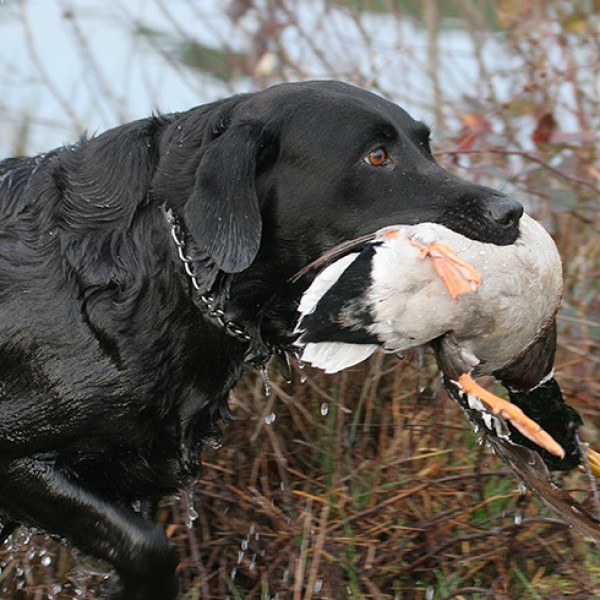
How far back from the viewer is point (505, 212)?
9.69 ft

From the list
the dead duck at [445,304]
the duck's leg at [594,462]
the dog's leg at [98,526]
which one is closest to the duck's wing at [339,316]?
the dead duck at [445,304]

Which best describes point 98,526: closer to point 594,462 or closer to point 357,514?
point 357,514

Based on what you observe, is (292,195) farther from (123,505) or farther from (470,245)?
(123,505)

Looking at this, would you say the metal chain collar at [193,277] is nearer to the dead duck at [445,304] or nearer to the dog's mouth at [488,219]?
the dead duck at [445,304]

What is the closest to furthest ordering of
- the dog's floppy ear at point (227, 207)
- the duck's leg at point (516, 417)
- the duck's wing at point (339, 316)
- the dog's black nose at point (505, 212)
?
the duck's leg at point (516, 417), the duck's wing at point (339, 316), the dog's black nose at point (505, 212), the dog's floppy ear at point (227, 207)

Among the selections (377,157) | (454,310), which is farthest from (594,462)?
(377,157)

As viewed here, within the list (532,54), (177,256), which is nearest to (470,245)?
(177,256)

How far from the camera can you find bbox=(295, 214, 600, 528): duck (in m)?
2.80

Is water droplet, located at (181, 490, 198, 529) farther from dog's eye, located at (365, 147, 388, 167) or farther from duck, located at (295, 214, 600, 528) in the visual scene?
dog's eye, located at (365, 147, 388, 167)

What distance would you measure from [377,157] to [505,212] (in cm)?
45

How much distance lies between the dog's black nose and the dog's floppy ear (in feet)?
2.06

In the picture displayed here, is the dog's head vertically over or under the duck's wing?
over

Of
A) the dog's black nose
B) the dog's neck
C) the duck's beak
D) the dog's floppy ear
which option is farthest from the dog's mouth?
the dog's neck

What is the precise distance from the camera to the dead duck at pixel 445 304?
2801 mm
